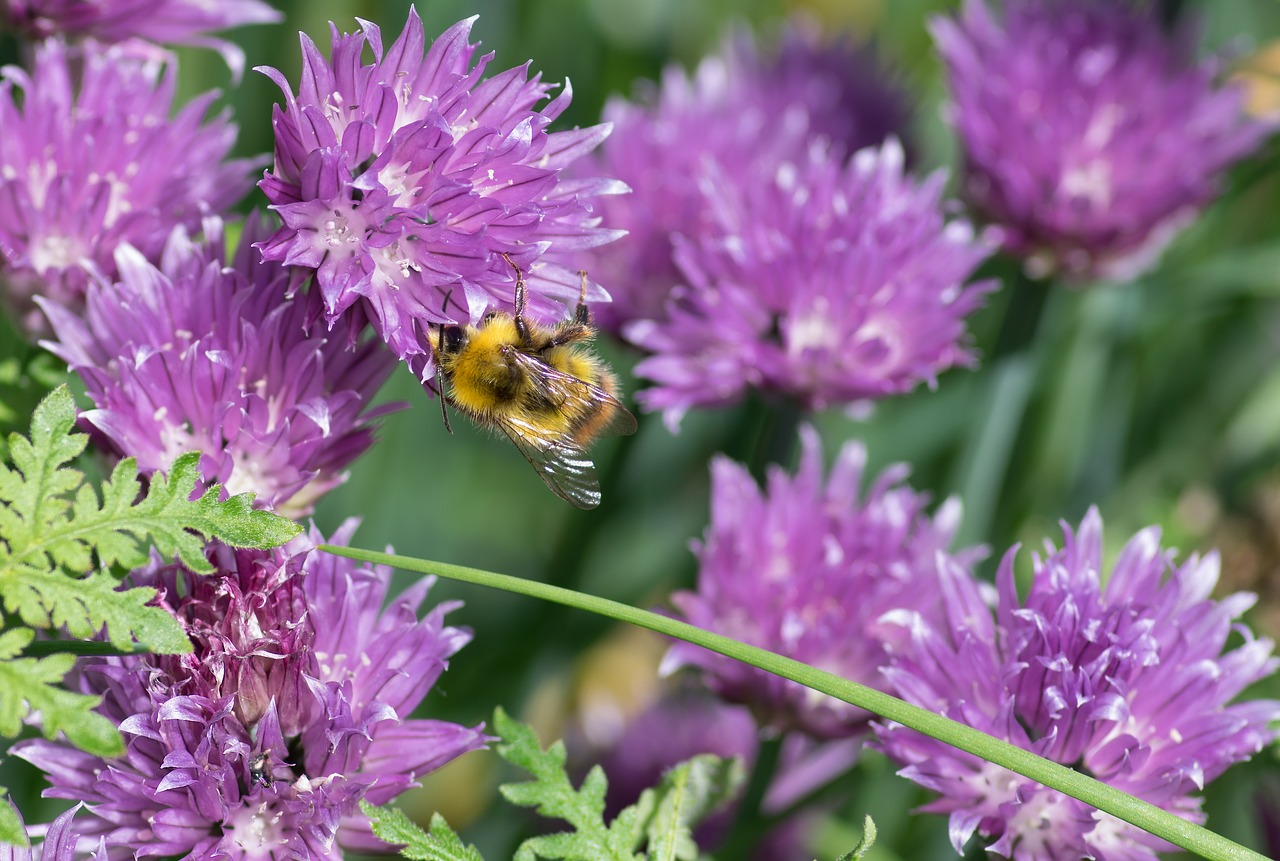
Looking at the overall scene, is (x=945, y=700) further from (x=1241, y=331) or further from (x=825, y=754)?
(x=1241, y=331)

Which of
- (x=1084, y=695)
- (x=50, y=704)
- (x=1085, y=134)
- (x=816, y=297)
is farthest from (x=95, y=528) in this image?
(x=1085, y=134)

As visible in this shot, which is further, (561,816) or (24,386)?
(24,386)

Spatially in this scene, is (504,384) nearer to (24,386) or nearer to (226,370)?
(226,370)

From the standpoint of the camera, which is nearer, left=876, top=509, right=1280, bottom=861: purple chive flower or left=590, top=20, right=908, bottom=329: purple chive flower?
left=876, top=509, right=1280, bottom=861: purple chive flower

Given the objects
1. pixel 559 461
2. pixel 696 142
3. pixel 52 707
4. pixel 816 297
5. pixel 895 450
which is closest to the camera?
pixel 52 707

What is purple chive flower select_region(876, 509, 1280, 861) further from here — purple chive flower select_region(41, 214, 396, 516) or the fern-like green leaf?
the fern-like green leaf

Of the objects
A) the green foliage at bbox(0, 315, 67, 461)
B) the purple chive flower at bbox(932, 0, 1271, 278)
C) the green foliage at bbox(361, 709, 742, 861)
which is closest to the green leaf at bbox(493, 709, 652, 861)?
the green foliage at bbox(361, 709, 742, 861)

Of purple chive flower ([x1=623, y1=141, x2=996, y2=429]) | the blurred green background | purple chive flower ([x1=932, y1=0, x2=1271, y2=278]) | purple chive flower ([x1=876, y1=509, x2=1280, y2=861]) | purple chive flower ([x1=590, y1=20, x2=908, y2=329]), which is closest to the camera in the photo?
purple chive flower ([x1=876, y1=509, x2=1280, y2=861])

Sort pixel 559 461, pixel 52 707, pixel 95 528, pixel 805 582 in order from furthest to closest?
pixel 805 582 → pixel 559 461 → pixel 95 528 → pixel 52 707
